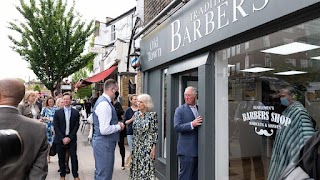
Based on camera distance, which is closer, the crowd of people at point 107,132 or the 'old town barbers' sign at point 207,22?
the crowd of people at point 107,132

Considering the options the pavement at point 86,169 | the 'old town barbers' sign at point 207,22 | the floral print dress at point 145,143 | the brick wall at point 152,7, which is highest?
the brick wall at point 152,7

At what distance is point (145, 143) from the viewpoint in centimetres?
448

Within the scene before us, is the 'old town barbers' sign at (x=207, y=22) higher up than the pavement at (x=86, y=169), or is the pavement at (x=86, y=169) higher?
the 'old town barbers' sign at (x=207, y=22)

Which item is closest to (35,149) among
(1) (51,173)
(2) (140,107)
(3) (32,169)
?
(3) (32,169)

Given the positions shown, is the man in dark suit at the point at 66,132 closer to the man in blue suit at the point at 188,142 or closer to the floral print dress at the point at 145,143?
the floral print dress at the point at 145,143

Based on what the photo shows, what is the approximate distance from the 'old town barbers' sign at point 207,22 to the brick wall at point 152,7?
2.46 ft

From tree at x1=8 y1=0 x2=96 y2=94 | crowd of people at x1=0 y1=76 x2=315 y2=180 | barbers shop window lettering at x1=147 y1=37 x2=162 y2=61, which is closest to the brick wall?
barbers shop window lettering at x1=147 y1=37 x2=162 y2=61

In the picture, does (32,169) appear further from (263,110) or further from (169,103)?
(169,103)

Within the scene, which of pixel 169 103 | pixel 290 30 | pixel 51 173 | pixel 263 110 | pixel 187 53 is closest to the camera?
pixel 290 30

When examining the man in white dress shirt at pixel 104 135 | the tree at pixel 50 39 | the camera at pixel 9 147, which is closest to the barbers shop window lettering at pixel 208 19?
the man in white dress shirt at pixel 104 135

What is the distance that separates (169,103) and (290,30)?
309 cm

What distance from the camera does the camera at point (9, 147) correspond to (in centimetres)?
120

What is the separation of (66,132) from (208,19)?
11.7 ft

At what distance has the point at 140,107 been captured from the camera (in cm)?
455
